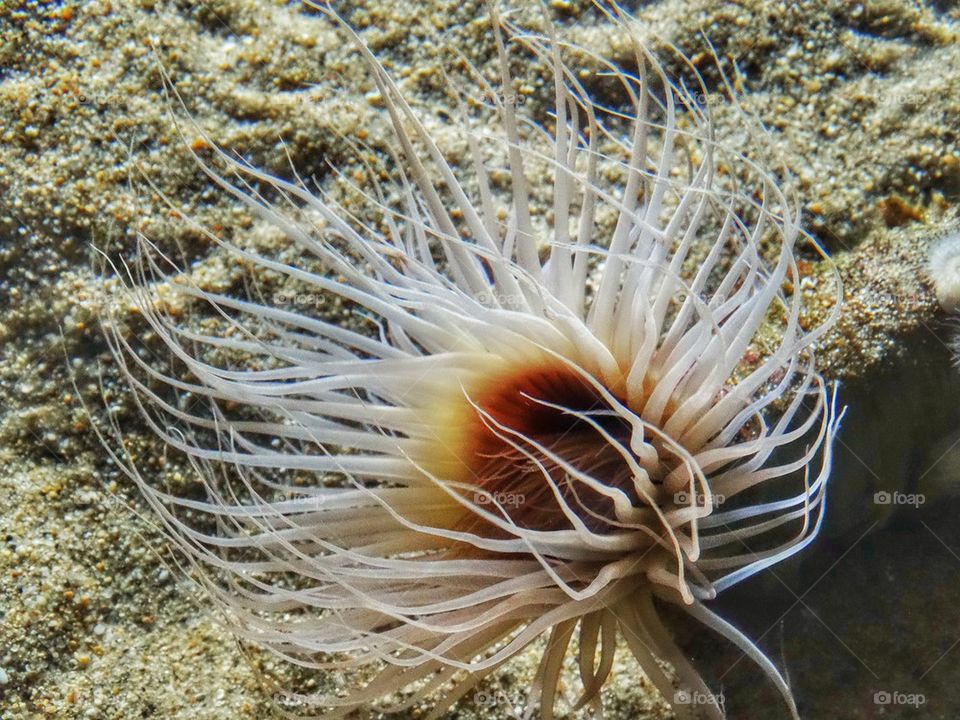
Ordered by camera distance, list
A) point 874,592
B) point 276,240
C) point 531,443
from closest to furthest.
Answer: point 531,443 < point 874,592 < point 276,240

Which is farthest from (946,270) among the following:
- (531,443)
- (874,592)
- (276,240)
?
(276,240)

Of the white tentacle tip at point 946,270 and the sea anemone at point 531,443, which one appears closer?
the sea anemone at point 531,443

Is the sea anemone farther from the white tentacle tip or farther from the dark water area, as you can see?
the white tentacle tip

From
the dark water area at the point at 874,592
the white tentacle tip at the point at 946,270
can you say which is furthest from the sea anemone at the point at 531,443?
the white tentacle tip at the point at 946,270

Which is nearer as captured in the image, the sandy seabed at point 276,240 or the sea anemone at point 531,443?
the sea anemone at point 531,443

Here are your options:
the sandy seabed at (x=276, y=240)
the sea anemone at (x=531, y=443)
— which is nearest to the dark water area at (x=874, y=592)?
the sandy seabed at (x=276, y=240)

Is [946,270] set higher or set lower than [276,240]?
higher

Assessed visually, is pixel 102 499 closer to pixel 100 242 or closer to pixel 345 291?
pixel 100 242

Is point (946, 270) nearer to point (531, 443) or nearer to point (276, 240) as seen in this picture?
point (531, 443)

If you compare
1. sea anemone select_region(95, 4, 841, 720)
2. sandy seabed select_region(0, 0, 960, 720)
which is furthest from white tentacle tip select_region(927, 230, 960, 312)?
sea anemone select_region(95, 4, 841, 720)

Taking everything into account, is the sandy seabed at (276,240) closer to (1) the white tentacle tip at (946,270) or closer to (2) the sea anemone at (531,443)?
(1) the white tentacle tip at (946,270)

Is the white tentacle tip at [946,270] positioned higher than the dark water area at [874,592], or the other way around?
the white tentacle tip at [946,270]

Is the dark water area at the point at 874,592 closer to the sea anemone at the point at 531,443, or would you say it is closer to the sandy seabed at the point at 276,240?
the sandy seabed at the point at 276,240
